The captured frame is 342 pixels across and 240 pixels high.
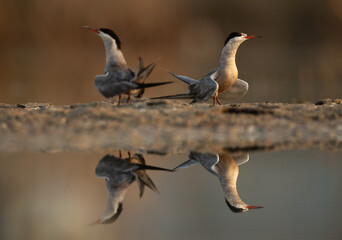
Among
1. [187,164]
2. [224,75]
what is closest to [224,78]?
[224,75]

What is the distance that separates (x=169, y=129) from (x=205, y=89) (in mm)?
1134

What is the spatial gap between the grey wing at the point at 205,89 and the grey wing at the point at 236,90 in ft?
1.19

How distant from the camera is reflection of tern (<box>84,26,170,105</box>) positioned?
5914 millimetres

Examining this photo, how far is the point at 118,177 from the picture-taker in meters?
3.63

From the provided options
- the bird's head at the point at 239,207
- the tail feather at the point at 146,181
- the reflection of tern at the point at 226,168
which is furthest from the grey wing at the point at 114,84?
the bird's head at the point at 239,207

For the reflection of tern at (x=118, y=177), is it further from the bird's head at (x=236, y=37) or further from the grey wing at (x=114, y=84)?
the bird's head at (x=236, y=37)

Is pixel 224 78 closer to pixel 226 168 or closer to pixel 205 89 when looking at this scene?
pixel 205 89

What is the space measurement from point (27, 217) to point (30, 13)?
49.0 feet

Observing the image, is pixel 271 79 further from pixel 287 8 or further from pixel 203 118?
pixel 287 8

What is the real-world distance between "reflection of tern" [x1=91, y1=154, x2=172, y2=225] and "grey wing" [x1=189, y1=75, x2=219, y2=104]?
80.1 inches

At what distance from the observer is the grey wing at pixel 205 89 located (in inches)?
245

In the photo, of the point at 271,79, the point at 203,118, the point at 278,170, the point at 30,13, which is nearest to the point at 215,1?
the point at 30,13

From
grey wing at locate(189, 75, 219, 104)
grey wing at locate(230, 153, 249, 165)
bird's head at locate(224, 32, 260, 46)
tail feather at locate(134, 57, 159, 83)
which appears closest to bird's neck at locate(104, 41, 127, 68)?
tail feather at locate(134, 57, 159, 83)

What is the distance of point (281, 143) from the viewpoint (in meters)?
4.98
